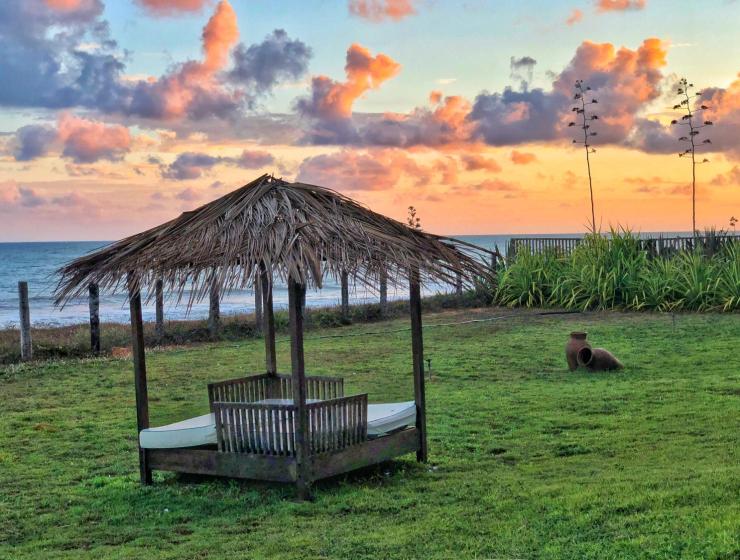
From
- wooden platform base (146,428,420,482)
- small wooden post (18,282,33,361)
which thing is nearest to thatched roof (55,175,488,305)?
wooden platform base (146,428,420,482)

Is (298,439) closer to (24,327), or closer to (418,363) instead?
(418,363)

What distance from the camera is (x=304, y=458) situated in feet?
20.6

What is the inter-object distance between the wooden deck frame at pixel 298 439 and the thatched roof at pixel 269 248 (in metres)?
0.16

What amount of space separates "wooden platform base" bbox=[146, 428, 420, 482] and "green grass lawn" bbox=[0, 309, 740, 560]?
6.6 inches

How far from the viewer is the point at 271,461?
639 centimetres

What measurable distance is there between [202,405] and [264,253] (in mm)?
5184

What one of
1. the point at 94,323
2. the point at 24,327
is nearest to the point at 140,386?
the point at 24,327

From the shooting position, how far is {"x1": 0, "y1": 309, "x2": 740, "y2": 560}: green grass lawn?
5.14 metres

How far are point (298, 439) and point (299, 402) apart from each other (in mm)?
262

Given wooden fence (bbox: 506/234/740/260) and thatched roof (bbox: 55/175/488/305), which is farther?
wooden fence (bbox: 506/234/740/260)

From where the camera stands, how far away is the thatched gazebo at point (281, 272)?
6188mm

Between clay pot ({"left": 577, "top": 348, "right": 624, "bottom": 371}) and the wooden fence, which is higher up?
the wooden fence

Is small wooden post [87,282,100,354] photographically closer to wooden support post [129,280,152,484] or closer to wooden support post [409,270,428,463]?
wooden support post [129,280,152,484]

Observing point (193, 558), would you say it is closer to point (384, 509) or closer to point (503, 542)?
point (384, 509)
